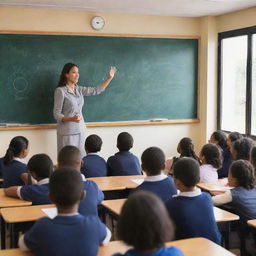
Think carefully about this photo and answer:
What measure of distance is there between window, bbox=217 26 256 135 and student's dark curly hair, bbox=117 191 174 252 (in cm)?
521

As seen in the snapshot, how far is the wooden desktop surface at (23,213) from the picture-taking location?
2.90 m

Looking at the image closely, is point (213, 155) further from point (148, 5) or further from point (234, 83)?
point (234, 83)

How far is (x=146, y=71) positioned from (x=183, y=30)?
886 mm

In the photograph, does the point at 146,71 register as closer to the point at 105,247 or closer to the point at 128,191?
the point at 128,191

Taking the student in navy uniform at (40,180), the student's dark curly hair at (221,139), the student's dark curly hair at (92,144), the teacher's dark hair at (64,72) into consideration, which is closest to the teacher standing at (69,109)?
the teacher's dark hair at (64,72)

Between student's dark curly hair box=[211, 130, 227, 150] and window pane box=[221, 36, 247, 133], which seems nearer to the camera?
student's dark curly hair box=[211, 130, 227, 150]

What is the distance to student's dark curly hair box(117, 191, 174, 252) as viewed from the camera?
1537 millimetres

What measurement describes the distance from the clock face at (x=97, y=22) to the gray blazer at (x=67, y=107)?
97 cm

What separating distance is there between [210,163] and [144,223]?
9.97ft

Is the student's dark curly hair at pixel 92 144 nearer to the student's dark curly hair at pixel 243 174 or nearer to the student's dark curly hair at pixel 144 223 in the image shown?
the student's dark curly hair at pixel 243 174

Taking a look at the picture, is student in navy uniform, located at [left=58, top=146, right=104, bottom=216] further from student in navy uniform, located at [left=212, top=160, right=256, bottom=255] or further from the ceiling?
the ceiling

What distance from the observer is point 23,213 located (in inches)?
119

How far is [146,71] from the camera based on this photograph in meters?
6.89

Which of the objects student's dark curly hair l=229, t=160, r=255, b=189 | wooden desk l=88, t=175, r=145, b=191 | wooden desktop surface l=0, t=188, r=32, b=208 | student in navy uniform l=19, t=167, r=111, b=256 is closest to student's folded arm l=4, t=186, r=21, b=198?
wooden desktop surface l=0, t=188, r=32, b=208
